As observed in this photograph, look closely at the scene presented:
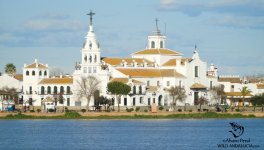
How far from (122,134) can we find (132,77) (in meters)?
54.7

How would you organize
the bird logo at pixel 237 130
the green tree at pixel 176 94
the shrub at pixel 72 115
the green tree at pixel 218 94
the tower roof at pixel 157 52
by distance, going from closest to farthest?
the bird logo at pixel 237 130 < the shrub at pixel 72 115 < the green tree at pixel 176 94 < the green tree at pixel 218 94 < the tower roof at pixel 157 52

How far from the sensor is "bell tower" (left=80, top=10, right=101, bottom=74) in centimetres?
13625

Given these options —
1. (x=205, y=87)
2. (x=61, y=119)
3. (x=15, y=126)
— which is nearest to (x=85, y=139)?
(x=15, y=126)

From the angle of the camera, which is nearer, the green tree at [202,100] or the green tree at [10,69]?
the green tree at [202,100]

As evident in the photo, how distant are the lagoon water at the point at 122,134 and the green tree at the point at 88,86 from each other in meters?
27.9

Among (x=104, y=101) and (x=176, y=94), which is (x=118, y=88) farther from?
(x=176, y=94)

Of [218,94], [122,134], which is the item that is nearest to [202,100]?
[218,94]

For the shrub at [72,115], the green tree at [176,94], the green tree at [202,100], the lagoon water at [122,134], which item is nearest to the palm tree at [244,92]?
the green tree at [202,100]

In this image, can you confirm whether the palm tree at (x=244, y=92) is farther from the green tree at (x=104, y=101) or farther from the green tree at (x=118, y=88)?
the green tree at (x=104, y=101)

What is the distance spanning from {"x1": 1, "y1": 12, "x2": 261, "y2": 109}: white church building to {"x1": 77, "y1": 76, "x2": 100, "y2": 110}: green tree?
0.95 m

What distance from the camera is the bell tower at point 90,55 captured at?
447ft

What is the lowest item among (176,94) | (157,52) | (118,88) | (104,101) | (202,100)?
(104,101)

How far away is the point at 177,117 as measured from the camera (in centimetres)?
10819

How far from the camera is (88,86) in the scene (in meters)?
136
